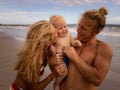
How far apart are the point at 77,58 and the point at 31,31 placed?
511 mm

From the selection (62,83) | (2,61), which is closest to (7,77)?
(2,61)

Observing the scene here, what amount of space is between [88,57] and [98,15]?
44 cm

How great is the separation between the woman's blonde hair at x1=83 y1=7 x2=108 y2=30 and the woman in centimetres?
47

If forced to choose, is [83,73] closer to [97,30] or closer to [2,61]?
[97,30]

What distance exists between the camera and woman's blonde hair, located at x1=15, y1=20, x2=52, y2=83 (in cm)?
282

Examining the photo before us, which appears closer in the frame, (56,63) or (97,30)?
(56,63)

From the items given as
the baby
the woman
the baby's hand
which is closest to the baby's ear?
the woman

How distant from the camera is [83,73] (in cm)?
299

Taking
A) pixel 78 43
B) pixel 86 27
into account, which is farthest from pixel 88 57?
pixel 86 27

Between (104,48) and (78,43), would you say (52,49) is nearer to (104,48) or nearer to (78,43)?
(78,43)

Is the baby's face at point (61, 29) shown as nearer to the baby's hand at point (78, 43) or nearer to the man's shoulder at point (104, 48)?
the baby's hand at point (78, 43)

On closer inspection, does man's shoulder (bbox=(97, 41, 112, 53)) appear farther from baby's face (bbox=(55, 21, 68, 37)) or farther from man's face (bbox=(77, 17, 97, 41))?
baby's face (bbox=(55, 21, 68, 37))

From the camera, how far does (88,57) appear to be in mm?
3117

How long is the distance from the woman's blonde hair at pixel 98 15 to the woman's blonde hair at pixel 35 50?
50 cm
